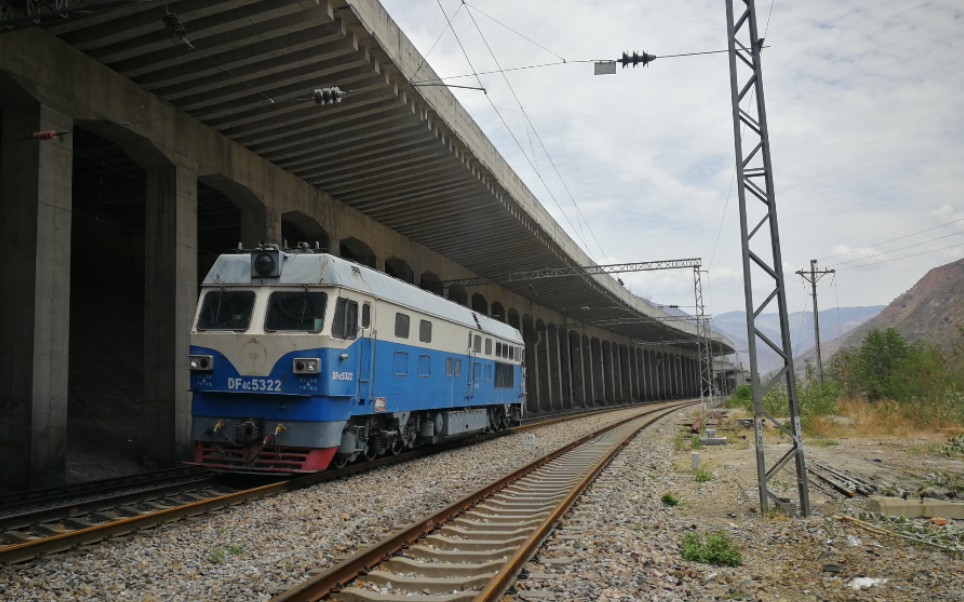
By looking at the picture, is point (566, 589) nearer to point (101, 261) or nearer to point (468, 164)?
point (468, 164)

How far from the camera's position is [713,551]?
23.8 ft

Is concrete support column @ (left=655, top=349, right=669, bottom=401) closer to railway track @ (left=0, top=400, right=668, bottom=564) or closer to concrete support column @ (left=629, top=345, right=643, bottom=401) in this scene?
concrete support column @ (left=629, top=345, right=643, bottom=401)

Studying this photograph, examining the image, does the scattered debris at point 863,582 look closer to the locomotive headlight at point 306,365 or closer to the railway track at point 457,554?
the railway track at point 457,554

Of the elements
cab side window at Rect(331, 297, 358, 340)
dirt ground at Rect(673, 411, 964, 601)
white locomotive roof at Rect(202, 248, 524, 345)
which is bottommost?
dirt ground at Rect(673, 411, 964, 601)

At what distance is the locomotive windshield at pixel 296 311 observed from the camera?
11.7 meters

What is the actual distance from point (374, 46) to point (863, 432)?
21.0m

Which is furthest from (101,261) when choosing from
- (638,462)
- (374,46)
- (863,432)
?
(863,432)

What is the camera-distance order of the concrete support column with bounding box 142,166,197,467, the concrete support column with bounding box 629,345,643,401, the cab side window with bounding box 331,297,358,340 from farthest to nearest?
the concrete support column with bounding box 629,345,643,401 → the concrete support column with bounding box 142,166,197,467 → the cab side window with bounding box 331,297,358,340

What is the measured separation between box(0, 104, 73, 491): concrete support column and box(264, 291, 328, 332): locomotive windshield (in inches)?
195

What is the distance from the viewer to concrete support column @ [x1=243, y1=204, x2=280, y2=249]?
68.8 feet

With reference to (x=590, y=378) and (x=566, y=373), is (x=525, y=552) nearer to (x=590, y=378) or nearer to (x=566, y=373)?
(x=566, y=373)

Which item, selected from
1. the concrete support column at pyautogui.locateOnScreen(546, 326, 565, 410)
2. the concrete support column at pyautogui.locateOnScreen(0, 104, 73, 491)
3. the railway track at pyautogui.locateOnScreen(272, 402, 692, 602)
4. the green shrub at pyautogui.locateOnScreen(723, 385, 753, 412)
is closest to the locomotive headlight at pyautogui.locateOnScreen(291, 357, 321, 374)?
the railway track at pyautogui.locateOnScreen(272, 402, 692, 602)

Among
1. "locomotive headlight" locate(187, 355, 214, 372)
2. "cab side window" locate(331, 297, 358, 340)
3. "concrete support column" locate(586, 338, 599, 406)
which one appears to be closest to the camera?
"locomotive headlight" locate(187, 355, 214, 372)

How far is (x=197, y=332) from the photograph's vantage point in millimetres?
11992
